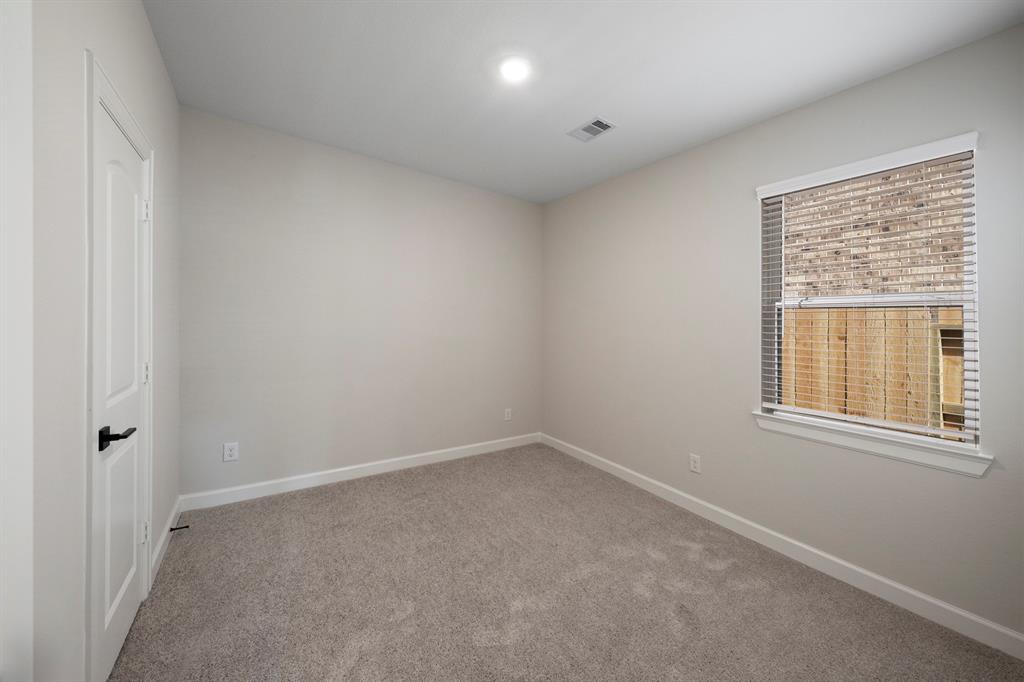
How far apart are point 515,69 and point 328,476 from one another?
3.10m

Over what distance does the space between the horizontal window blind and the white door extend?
319 cm

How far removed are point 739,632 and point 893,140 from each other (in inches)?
96.7

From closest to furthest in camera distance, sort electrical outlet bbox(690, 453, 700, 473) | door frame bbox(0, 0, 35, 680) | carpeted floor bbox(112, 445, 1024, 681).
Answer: door frame bbox(0, 0, 35, 680) < carpeted floor bbox(112, 445, 1024, 681) < electrical outlet bbox(690, 453, 700, 473)

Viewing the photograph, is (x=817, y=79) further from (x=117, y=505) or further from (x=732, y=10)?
(x=117, y=505)

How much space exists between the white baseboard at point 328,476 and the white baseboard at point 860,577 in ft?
5.24

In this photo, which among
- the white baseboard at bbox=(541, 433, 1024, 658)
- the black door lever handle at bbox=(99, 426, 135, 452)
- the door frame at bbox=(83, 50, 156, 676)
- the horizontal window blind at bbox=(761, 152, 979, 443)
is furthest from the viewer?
the horizontal window blind at bbox=(761, 152, 979, 443)

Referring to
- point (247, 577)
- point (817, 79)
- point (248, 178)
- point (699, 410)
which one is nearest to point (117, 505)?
point (247, 577)

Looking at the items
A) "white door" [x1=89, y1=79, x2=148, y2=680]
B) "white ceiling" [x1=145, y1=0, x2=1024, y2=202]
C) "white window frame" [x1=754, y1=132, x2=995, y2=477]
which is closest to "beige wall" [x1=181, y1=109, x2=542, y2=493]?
"white ceiling" [x1=145, y1=0, x2=1024, y2=202]

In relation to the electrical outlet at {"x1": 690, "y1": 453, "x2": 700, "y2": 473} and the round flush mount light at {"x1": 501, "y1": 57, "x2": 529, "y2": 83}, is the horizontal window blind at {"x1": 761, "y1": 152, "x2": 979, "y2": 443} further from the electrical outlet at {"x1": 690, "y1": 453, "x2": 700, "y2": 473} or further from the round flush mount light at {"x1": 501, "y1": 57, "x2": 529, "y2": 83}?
the round flush mount light at {"x1": 501, "y1": 57, "x2": 529, "y2": 83}

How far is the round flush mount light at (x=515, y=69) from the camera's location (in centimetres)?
205

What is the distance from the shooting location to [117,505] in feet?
4.97

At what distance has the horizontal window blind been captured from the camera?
6.03 ft

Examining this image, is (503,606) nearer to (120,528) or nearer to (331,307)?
(120,528)

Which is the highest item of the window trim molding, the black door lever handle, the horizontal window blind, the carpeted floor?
the window trim molding
